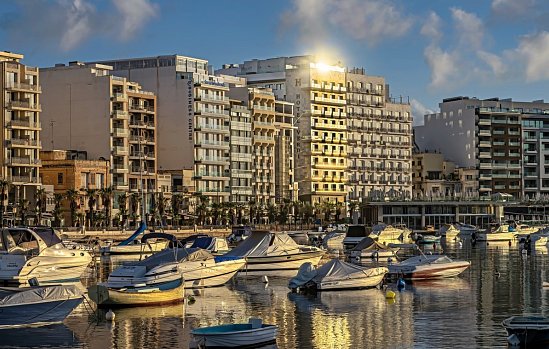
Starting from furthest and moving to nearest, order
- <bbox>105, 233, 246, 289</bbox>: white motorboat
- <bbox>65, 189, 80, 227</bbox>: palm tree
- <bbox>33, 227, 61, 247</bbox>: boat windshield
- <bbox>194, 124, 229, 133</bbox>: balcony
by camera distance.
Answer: <bbox>194, 124, 229, 133</bbox>: balcony → <bbox>65, 189, 80, 227</bbox>: palm tree → <bbox>33, 227, 61, 247</bbox>: boat windshield → <bbox>105, 233, 246, 289</bbox>: white motorboat

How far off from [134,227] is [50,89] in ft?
95.4

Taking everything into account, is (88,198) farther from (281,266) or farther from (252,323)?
(252,323)

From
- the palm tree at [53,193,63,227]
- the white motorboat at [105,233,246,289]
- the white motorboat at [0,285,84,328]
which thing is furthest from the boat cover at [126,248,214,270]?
the palm tree at [53,193,63,227]

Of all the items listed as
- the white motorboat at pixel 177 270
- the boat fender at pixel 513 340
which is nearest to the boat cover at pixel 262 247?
the white motorboat at pixel 177 270

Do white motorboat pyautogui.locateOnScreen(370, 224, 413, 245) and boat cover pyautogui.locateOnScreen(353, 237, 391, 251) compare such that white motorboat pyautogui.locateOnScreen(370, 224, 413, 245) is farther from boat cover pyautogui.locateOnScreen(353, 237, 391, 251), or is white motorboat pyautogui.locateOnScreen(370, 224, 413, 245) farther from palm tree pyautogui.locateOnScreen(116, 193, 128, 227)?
boat cover pyautogui.locateOnScreen(353, 237, 391, 251)

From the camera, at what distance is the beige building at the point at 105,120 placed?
16375cm

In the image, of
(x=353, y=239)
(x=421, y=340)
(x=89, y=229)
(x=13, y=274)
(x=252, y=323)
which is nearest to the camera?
(x=252, y=323)

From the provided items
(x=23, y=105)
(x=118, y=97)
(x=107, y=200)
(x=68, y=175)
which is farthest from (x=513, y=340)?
(x=118, y=97)

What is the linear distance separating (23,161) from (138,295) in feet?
298

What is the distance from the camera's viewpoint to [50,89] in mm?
169000

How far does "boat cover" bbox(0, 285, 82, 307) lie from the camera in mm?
47125

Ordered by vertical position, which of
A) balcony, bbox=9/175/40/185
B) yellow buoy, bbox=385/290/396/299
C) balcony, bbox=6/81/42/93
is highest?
balcony, bbox=6/81/42/93

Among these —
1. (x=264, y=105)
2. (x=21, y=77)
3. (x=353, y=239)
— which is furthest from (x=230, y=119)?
(x=353, y=239)

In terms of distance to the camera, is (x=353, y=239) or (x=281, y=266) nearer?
(x=281, y=266)
